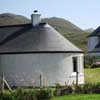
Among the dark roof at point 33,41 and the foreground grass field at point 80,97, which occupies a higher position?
the dark roof at point 33,41

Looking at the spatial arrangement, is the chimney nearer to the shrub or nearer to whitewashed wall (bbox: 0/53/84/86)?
whitewashed wall (bbox: 0/53/84/86)

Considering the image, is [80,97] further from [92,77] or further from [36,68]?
[92,77]

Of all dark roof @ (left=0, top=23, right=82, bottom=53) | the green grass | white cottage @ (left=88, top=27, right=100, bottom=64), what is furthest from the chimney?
white cottage @ (left=88, top=27, right=100, bottom=64)

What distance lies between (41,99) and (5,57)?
7.78 m

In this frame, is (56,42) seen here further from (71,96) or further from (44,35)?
(71,96)

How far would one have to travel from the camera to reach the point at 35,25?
1073 inches

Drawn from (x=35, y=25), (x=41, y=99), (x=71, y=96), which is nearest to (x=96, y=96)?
(x=71, y=96)

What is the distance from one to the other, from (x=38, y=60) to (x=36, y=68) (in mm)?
631

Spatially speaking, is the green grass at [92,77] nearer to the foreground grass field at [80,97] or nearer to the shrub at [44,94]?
the foreground grass field at [80,97]

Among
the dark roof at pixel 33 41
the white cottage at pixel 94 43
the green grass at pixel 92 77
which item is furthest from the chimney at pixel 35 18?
the white cottage at pixel 94 43

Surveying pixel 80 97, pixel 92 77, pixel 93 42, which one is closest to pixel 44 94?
pixel 80 97

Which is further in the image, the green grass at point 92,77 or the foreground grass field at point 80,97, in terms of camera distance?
the green grass at point 92,77

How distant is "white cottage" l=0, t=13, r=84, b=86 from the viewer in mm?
24484

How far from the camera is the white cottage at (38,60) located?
80.3 ft
